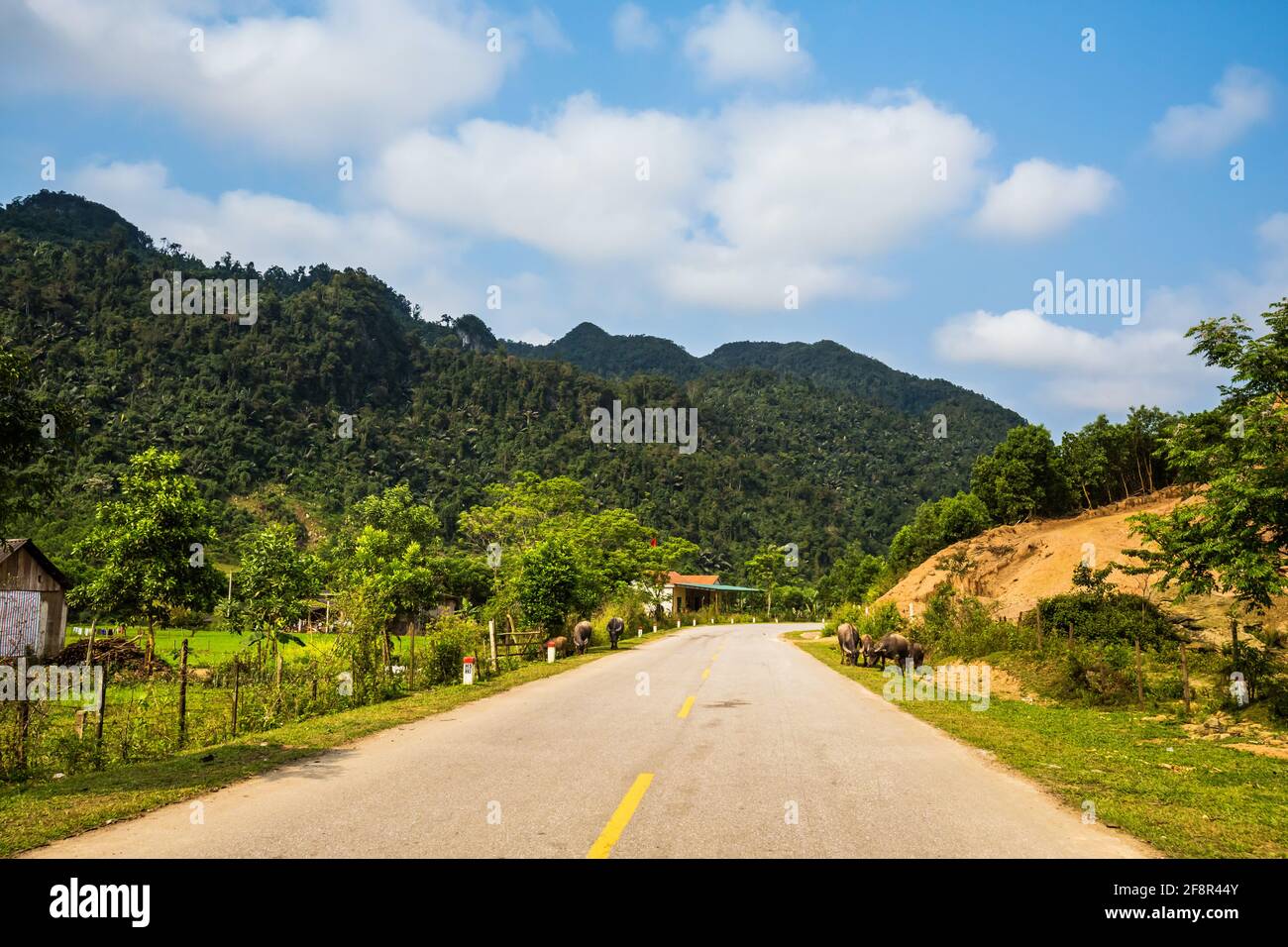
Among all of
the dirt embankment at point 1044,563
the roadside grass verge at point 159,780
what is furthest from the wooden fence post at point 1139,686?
the roadside grass verge at point 159,780

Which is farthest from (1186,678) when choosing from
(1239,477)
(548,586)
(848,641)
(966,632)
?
(548,586)

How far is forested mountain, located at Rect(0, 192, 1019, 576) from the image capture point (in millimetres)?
104375

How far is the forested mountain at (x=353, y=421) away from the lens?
4109 inches

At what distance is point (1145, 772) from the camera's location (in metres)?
9.69

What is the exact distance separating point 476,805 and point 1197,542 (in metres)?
13.1

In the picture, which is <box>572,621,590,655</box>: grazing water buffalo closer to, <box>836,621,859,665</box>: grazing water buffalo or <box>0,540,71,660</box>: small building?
<box>836,621,859,665</box>: grazing water buffalo

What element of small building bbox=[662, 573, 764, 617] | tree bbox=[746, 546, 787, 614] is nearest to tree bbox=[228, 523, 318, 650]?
small building bbox=[662, 573, 764, 617]

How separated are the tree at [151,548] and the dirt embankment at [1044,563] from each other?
2923cm

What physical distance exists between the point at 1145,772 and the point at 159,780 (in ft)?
39.9

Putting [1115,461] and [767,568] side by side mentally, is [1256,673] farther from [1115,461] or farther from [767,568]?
[767,568]

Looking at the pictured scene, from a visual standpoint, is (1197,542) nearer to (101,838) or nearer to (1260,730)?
(1260,730)

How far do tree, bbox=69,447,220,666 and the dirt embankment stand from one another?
1151 inches

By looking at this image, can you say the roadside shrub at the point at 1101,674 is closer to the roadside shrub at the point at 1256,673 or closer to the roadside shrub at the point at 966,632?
the roadside shrub at the point at 1256,673
